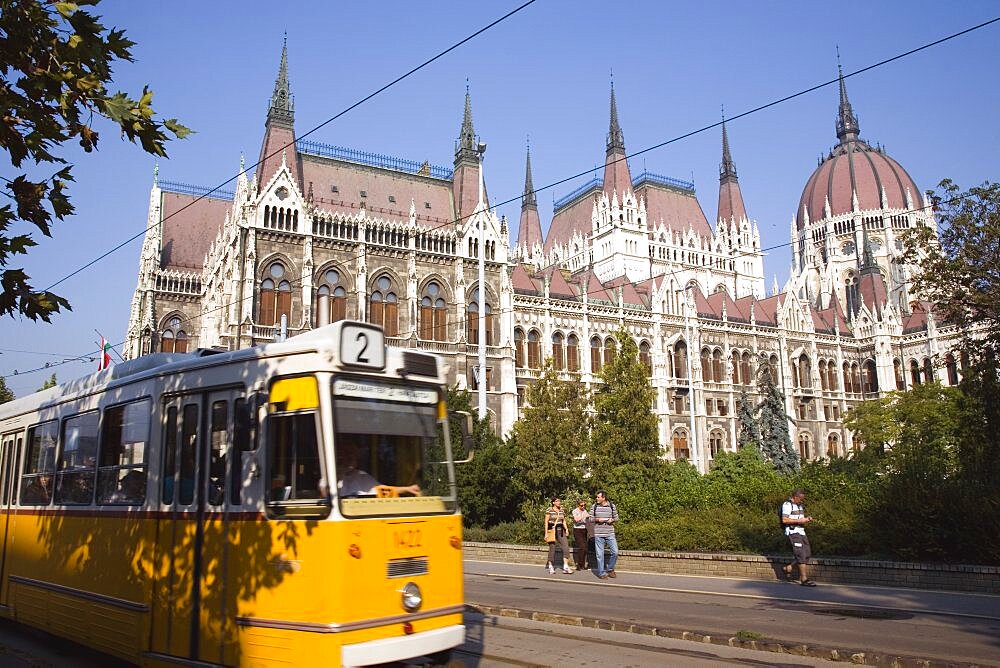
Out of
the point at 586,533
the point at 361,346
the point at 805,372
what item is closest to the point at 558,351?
the point at 805,372

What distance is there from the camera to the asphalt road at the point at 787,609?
8945 mm

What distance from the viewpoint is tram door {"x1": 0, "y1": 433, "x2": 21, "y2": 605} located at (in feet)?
34.8

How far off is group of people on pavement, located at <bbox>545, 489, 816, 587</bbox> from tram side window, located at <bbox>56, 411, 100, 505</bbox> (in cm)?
1052

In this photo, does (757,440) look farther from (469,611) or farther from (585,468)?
(469,611)

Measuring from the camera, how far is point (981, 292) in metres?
17.1

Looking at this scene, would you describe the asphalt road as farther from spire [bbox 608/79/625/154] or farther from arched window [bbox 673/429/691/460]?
spire [bbox 608/79/625/154]

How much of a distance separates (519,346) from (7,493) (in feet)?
128

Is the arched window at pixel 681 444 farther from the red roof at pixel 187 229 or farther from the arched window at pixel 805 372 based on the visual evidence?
the red roof at pixel 187 229

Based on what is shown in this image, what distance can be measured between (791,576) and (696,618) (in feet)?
15.4

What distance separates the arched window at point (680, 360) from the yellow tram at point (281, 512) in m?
51.5

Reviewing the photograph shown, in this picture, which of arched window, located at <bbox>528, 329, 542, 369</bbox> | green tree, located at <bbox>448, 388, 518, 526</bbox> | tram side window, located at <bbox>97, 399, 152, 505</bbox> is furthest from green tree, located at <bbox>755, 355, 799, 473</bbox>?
tram side window, located at <bbox>97, 399, 152, 505</bbox>

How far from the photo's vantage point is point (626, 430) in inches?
952

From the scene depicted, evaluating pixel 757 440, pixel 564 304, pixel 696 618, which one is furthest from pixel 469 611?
pixel 564 304

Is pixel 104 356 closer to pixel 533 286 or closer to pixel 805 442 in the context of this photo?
pixel 533 286
